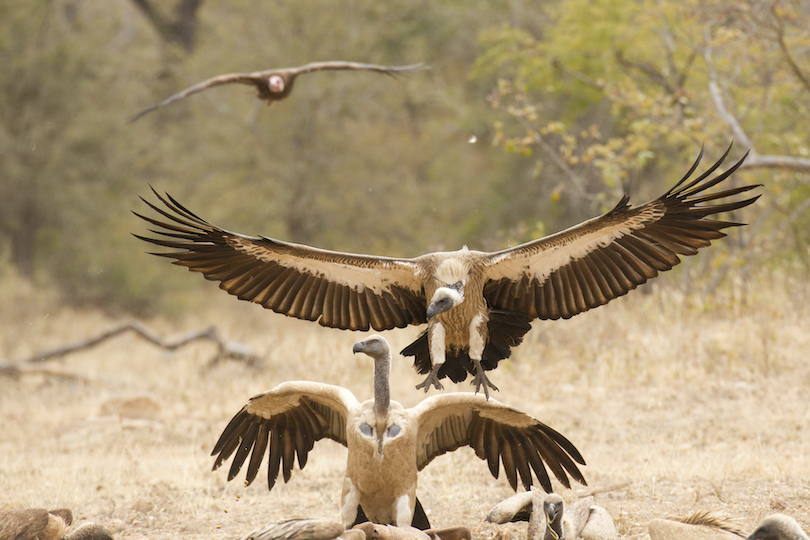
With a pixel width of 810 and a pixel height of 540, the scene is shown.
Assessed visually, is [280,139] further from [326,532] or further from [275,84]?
[326,532]

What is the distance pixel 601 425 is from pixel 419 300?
10.9 ft

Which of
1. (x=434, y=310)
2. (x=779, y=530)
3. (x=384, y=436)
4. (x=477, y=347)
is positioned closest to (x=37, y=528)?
(x=384, y=436)


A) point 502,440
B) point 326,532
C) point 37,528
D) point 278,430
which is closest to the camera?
point 326,532

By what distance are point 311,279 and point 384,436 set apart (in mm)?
1111

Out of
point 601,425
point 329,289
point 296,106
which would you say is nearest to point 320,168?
point 296,106

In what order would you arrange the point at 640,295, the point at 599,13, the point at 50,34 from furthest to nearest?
the point at 50,34
the point at 599,13
the point at 640,295

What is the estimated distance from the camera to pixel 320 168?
2059 cm

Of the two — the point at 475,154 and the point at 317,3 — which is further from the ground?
the point at 317,3

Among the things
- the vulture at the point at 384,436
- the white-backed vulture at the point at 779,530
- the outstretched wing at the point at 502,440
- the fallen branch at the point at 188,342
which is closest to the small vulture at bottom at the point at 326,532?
the vulture at the point at 384,436

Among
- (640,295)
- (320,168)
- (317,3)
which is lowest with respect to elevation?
(640,295)

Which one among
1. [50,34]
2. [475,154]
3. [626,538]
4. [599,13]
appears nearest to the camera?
[626,538]

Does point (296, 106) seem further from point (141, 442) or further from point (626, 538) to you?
point (626, 538)

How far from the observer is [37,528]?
451 cm

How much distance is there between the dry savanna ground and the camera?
5.75 metres
